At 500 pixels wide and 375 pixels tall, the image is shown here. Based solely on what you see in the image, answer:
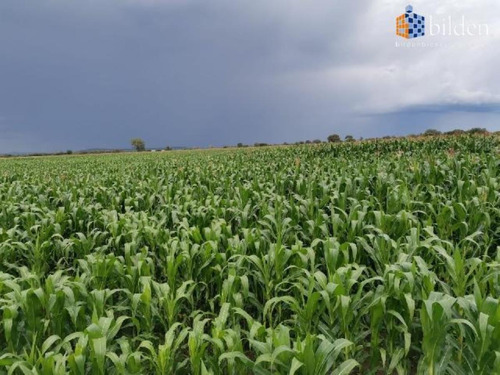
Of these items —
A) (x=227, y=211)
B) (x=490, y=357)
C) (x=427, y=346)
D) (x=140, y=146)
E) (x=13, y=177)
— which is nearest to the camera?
(x=490, y=357)

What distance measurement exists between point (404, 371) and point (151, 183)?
365 inches

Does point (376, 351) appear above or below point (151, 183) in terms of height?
below

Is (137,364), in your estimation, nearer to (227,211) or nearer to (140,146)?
(227,211)

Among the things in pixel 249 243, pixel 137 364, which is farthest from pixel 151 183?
pixel 137 364

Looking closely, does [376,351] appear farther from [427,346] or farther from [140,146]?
[140,146]

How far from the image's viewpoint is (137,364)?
2.71 metres

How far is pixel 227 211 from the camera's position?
23.9ft

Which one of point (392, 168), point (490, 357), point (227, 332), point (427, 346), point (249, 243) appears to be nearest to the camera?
point (490, 357)

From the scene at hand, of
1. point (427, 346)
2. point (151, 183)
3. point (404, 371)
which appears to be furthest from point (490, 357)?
point (151, 183)

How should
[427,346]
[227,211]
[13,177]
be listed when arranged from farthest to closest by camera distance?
1. [13,177]
2. [227,211]
3. [427,346]

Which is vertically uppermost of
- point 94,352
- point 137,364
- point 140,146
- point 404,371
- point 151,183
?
point 140,146

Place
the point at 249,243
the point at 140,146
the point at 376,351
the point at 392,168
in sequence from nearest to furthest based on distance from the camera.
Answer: the point at 376,351 < the point at 249,243 < the point at 392,168 < the point at 140,146

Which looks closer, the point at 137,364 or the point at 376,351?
the point at 137,364

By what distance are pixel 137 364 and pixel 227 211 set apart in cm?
466
